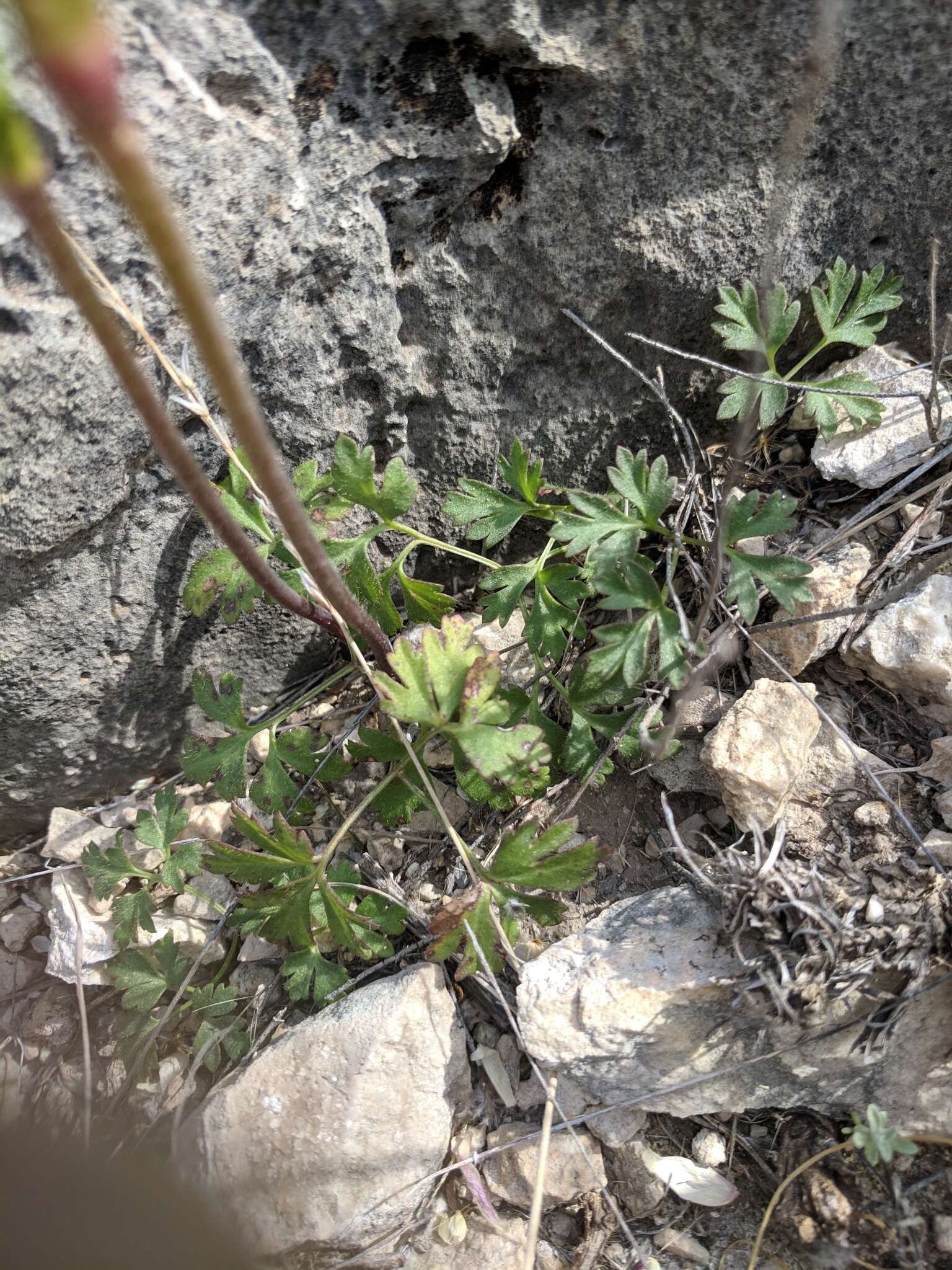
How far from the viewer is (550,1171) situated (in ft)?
6.21

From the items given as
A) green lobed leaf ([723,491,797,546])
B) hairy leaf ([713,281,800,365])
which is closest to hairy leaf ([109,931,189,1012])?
green lobed leaf ([723,491,797,546])

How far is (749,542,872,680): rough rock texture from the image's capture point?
218cm

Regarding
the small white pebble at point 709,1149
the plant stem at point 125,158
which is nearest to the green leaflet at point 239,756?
the plant stem at point 125,158

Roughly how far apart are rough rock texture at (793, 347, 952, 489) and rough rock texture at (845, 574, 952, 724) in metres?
0.35

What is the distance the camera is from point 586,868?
199cm

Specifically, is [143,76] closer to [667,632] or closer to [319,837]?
[667,632]

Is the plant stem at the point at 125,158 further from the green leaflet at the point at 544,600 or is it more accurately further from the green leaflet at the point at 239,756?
the green leaflet at the point at 239,756

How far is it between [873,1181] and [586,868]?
2.67ft

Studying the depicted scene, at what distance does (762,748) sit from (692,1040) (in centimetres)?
66

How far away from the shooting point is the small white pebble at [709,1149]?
1.87 metres

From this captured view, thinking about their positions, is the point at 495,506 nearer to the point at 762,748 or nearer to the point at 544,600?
the point at 544,600

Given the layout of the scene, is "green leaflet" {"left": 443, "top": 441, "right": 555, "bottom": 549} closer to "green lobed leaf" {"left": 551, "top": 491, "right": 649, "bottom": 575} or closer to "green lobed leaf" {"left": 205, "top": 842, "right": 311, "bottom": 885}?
"green lobed leaf" {"left": 551, "top": 491, "right": 649, "bottom": 575}

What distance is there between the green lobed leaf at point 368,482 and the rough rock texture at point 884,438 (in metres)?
1.13

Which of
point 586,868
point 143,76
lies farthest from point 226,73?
point 586,868
